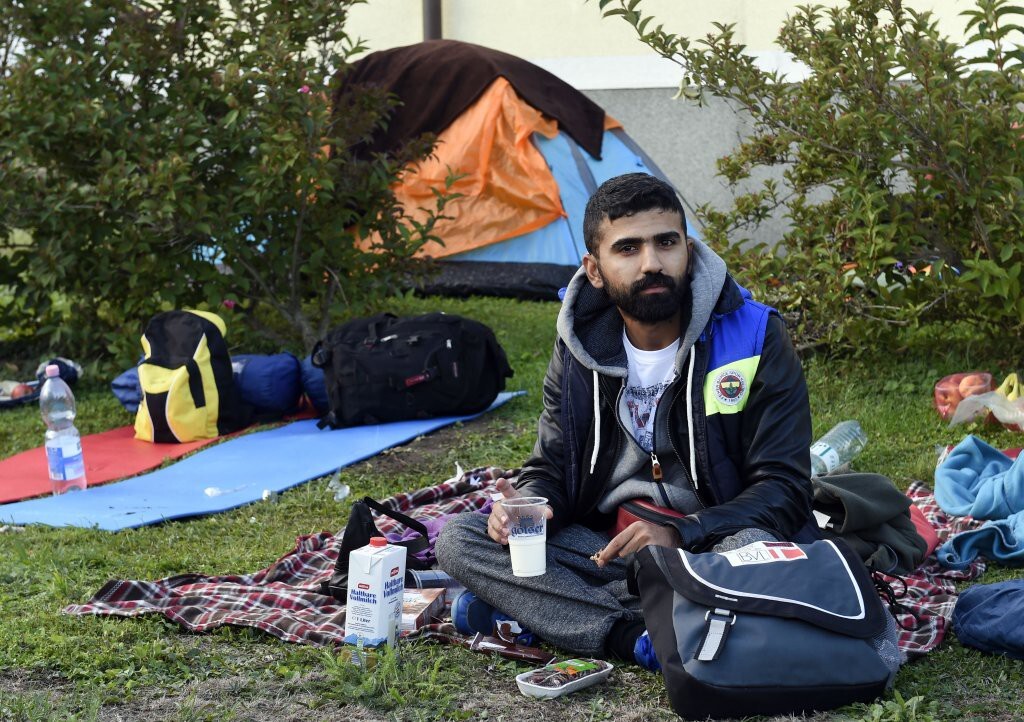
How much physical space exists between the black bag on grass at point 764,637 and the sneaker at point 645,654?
0.76 ft

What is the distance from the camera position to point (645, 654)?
3.21m

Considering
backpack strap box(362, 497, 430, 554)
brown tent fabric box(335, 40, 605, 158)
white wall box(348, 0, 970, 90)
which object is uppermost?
white wall box(348, 0, 970, 90)

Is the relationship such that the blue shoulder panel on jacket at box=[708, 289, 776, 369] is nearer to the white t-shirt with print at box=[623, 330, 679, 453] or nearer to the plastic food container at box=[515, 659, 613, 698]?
the white t-shirt with print at box=[623, 330, 679, 453]

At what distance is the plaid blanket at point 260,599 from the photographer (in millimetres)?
3564

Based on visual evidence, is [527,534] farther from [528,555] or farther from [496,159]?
[496,159]

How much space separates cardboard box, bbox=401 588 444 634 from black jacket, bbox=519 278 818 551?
1.36 ft

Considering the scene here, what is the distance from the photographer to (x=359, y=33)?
37.1 feet

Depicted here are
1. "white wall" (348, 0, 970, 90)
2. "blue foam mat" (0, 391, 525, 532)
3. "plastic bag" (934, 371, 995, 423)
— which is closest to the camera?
"blue foam mat" (0, 391, 525, 532)

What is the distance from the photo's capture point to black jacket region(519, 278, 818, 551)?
3312 mm

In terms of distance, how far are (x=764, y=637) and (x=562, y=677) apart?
0.56 meters

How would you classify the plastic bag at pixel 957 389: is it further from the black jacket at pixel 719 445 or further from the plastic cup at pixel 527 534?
the plastic cup at pixel 527 534

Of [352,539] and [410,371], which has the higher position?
[410,371]

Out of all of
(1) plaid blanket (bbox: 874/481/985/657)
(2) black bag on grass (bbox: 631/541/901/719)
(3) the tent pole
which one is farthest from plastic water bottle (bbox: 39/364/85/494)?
(3) the tent pole

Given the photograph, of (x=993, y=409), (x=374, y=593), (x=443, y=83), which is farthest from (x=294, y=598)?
(x=443, y=83)
